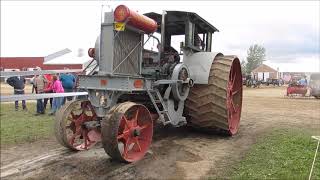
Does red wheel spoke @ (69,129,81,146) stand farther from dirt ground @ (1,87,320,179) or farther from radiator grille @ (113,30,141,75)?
radiator grille @ (113,30,141,75)

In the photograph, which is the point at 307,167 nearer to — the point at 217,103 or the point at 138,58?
the point at 217,103

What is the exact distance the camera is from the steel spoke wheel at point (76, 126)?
582cm

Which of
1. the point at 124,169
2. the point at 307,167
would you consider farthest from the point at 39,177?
the point at 307,167

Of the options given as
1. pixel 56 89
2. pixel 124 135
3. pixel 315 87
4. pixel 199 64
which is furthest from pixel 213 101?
pixel 315 87

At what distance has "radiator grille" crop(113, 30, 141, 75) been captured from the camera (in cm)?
589

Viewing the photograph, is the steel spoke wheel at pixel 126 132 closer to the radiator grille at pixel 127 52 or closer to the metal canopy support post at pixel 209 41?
the radiator grille at pixel 127 52

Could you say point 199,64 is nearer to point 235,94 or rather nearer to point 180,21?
point 180,21

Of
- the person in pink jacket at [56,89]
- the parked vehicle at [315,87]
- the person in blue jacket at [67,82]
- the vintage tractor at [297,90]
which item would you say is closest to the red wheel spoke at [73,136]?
the person in pink jacket at [56,89]

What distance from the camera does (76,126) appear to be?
6.06 meters

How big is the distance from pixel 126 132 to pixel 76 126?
122cm

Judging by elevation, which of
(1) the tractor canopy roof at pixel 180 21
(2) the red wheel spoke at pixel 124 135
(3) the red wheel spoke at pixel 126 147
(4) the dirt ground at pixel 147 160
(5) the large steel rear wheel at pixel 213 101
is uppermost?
(1) the tractor canopy roof at pixel 180 21

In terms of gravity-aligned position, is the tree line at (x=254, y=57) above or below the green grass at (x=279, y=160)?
above

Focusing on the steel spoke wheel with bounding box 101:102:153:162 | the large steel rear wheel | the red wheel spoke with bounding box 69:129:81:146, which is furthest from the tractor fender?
the red wheel spoke with bounding box 69:129:81:146

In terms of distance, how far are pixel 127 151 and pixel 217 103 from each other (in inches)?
94.2
